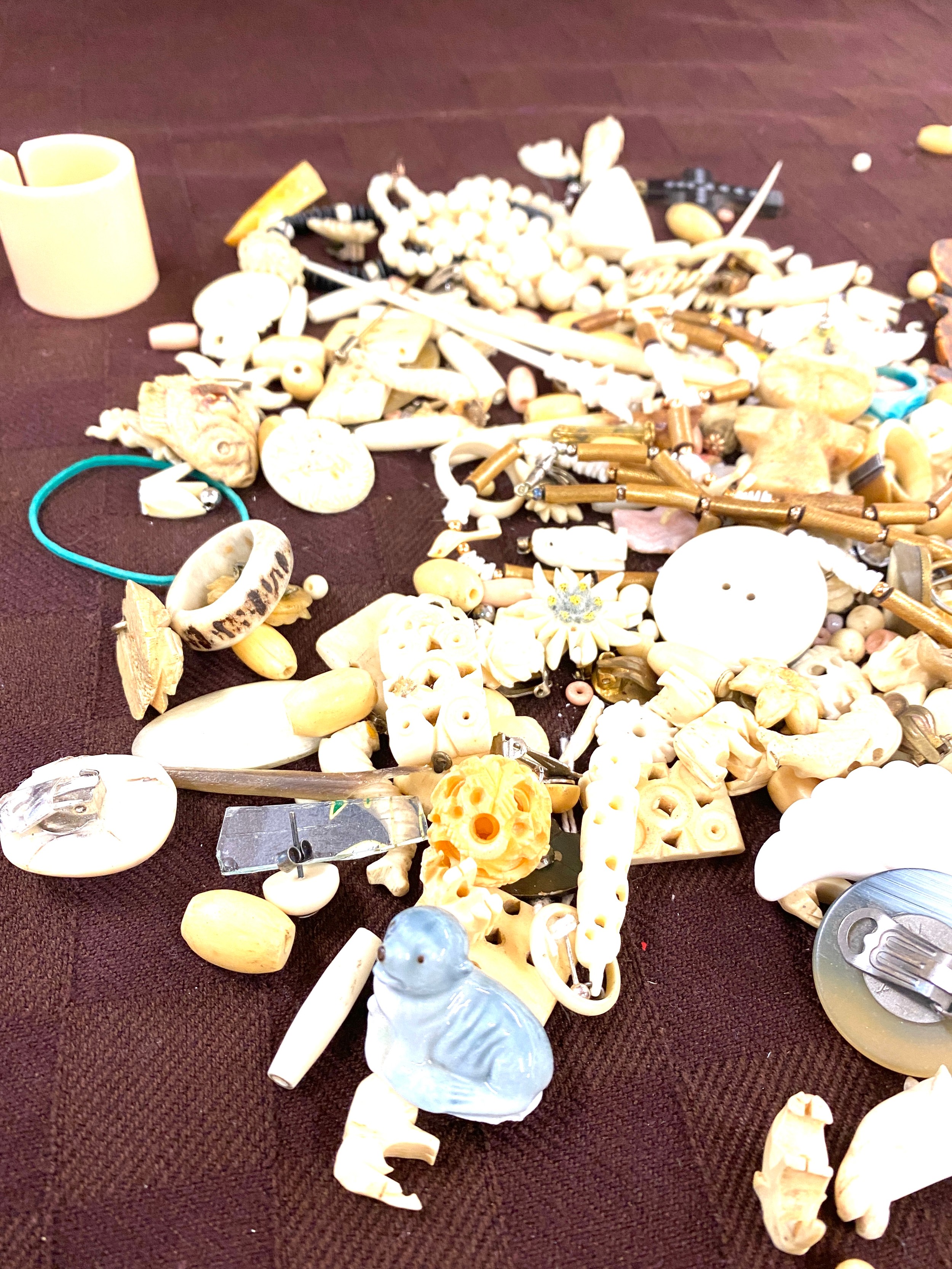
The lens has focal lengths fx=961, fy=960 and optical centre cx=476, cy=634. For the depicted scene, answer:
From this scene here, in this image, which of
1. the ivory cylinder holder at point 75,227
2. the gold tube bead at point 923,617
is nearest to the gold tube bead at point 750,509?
the gold tube bead at point 923,617

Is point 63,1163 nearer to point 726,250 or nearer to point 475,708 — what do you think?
point 475,708

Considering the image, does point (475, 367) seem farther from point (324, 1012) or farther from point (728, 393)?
point (324, 1012)

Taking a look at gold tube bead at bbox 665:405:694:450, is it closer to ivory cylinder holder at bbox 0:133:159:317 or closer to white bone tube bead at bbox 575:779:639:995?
white bone tube bead at bbox 575:779:639:995

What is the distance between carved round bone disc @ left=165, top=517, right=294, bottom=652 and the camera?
1034 mm

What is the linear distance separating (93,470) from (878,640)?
41.4 inches

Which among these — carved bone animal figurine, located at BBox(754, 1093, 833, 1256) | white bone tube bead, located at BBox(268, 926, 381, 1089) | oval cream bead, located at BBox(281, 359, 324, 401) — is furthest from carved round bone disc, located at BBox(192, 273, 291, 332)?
carved bone animal figurine, located at BBox(754, 1093, 833, 1256)

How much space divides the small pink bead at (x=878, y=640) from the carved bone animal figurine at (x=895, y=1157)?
0.50 m

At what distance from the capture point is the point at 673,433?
4.33 feet

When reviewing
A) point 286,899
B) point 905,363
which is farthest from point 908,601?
point 286,899

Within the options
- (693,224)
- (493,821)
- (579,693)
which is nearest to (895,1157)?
(493,821)

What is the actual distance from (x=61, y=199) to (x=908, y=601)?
1257 mm

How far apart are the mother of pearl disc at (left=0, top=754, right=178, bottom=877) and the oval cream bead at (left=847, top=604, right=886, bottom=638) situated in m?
0.81

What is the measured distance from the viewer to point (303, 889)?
2.93ft

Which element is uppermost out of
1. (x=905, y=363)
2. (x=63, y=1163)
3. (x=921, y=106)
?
(x=921, y=106)
